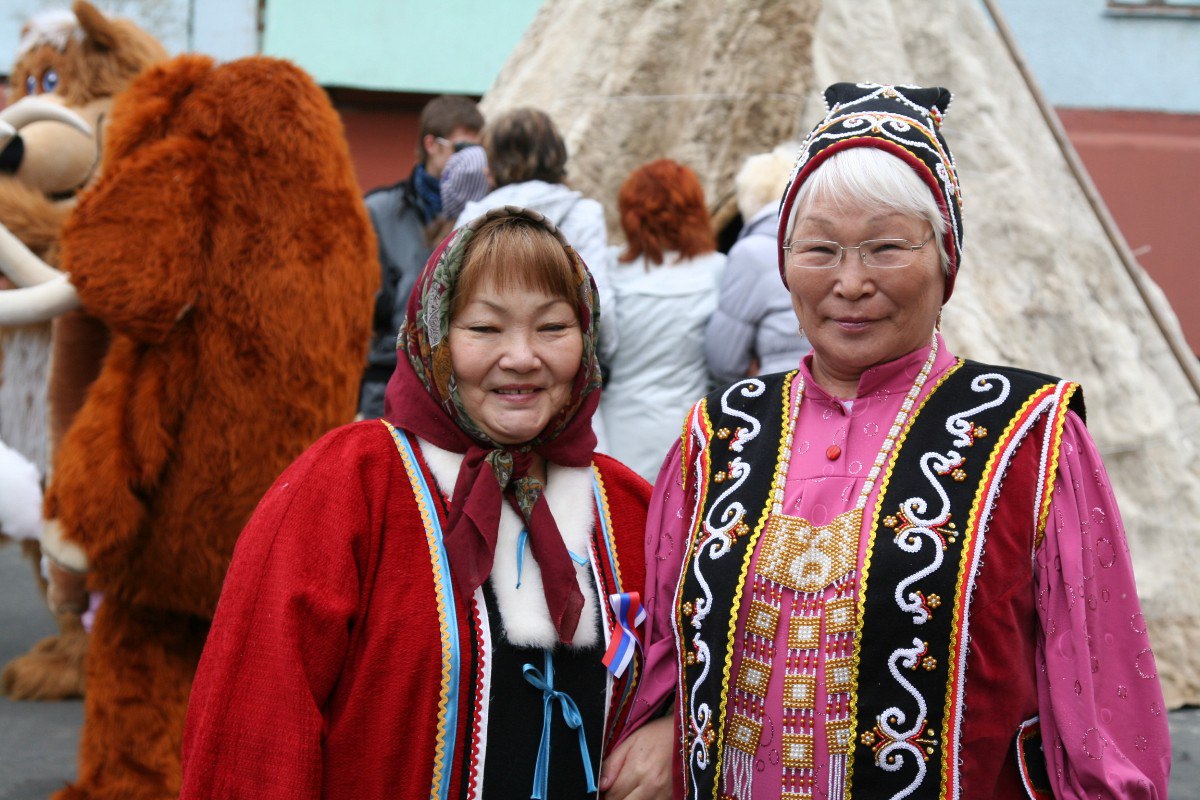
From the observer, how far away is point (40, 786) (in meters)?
4.09

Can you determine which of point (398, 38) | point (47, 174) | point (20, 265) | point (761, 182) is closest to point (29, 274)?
point (20, 265)

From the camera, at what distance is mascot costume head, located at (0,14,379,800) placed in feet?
10.9

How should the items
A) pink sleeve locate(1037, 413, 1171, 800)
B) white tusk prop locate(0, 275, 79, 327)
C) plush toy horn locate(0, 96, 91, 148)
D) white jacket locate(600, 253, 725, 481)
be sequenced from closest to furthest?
pink sleeve locate(1037, 413, 1171, 800), white tusk prop locate(0, 275, 79, 327), white jacket locate(600, 253, 725, 481), plush toy horn locate(0, 96, 91, 148)

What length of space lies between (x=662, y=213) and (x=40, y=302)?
2.05 meters

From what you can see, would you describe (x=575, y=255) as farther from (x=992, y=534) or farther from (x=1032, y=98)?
(x=1032, y=98)

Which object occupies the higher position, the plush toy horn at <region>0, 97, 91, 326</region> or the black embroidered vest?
the plush toy horn at <region>0, 97, 91, 326</region>

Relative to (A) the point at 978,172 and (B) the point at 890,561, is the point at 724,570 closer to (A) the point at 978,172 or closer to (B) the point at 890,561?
(B) the point at 890,561

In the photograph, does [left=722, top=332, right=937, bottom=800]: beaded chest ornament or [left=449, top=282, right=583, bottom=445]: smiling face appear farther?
[left=449, top=282, right=583, bottom=445]: smiling face

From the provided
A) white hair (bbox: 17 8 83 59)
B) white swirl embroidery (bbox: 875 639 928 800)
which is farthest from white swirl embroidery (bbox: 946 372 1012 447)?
white hair (bbox: 17 8 83 59)

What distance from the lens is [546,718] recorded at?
6.51ft

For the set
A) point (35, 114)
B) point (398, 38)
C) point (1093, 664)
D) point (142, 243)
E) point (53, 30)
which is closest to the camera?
point (1093, 664)

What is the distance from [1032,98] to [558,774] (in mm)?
5415

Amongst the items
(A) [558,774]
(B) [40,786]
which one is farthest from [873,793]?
(B) [40,786]

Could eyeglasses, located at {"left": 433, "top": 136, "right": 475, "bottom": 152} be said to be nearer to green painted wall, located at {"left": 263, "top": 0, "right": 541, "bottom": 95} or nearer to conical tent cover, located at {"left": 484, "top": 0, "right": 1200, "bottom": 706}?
conical tent cover, located at {"left": 484, "top": 0, "right": 1200, "bottom": 706}
